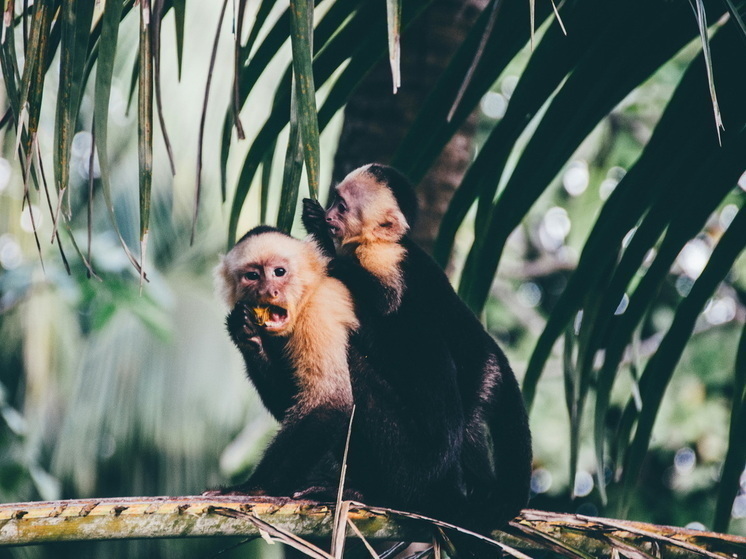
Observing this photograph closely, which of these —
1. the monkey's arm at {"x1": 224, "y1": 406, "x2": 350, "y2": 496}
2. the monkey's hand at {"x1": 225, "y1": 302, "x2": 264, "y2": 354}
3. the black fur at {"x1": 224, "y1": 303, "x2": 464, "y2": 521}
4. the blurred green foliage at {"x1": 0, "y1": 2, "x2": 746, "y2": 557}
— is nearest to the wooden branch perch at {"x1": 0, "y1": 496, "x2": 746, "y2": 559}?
the black fur at {"x1": 224, "y1": 303, "x2": 464, "y2": 521}

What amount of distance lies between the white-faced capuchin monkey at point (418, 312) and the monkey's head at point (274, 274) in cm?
8

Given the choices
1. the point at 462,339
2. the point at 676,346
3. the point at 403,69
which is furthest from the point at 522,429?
the point at 403,69

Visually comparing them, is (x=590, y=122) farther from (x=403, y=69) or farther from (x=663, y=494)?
(x=663, y=494)

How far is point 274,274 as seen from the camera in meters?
2.50

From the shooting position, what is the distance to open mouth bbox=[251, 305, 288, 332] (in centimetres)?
244

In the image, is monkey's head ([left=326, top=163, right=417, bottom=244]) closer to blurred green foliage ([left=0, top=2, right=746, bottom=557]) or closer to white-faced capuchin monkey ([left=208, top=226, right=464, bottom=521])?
white-faced capuchin monkey ([left=208, top=226, right=464, bottom=521])

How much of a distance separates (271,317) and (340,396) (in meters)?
0.35

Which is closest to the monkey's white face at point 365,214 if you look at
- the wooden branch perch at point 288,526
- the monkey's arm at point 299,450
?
the monkey's arm at point 299,450

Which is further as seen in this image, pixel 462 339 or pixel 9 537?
pixel 462 339

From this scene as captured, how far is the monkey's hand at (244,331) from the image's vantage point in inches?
93.5

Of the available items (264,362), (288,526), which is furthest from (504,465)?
(288,526)

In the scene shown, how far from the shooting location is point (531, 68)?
2.02m

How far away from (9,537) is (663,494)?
852 cm

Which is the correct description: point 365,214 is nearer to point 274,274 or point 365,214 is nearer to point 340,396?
point 274,274
